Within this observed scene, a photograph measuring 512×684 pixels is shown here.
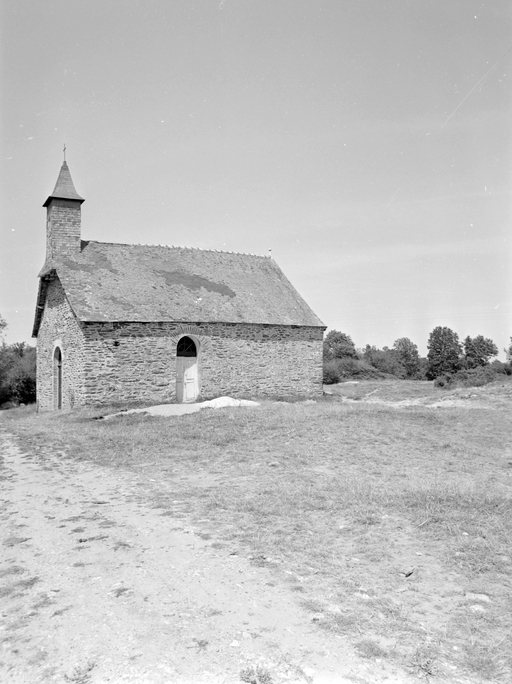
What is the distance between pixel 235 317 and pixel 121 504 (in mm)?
16293

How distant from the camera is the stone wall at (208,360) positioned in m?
20.5

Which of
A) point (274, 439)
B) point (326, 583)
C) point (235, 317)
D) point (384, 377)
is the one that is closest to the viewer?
point (326, 583)

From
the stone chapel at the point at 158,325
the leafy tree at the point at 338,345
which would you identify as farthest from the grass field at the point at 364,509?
the leafy tree at the point at 338,345

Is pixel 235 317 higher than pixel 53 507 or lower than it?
higher

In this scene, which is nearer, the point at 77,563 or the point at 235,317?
the point at 77,563

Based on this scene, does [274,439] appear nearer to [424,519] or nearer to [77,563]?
[424,519]

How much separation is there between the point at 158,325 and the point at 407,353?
6749 cm

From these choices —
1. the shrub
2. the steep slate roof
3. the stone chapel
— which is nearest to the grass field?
the stone chapel

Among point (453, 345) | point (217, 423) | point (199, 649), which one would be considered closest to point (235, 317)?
point (217, 423)

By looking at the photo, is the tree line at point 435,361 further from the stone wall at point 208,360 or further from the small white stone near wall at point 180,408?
the small white stone near wall at point 180,408

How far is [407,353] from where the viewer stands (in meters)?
83.4

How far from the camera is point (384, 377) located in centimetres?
4225

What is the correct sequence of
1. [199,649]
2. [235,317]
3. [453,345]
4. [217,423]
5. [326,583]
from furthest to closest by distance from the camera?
[453,345], [235,317], [217,423], [326,583], [199,649]

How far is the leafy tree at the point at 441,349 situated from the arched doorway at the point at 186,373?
40437 millimetres
